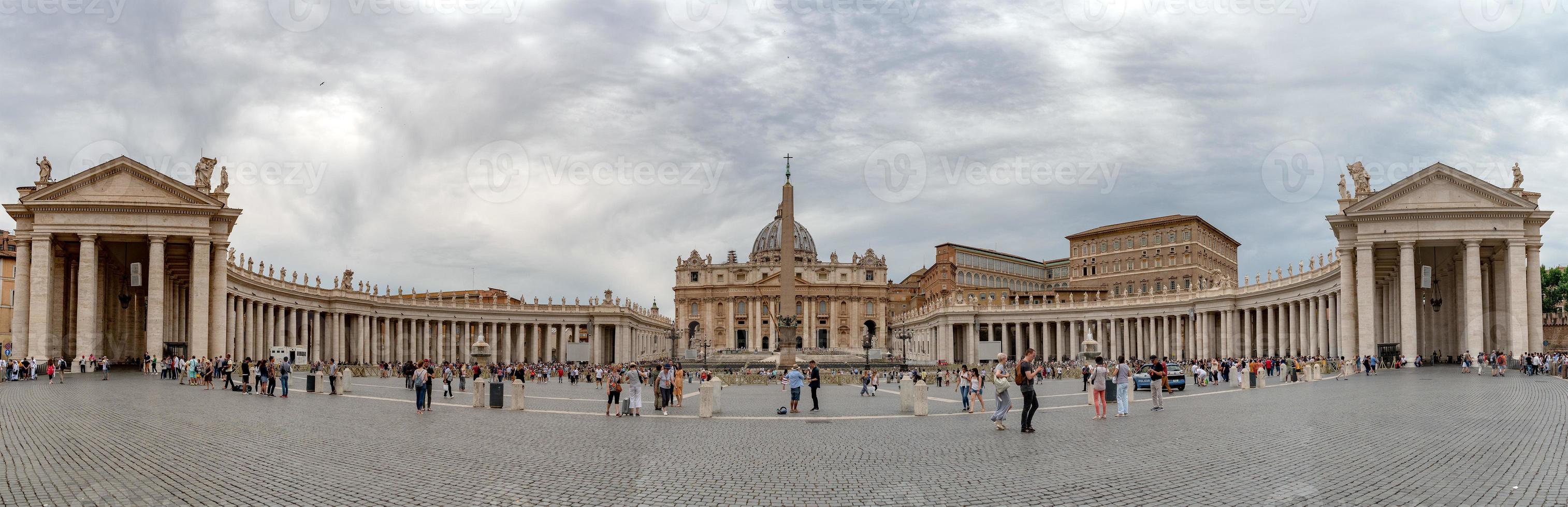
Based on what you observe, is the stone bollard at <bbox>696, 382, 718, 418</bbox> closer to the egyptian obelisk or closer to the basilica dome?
the egyptian obelisk

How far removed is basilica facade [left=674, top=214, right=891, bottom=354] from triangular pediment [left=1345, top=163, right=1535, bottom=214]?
320 ft

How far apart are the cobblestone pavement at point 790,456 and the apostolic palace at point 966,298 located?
2212cm

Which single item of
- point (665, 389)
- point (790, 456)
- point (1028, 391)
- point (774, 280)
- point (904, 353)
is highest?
point (774, 280)

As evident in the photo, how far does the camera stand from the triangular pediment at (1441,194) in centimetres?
4419

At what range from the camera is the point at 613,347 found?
112625mm

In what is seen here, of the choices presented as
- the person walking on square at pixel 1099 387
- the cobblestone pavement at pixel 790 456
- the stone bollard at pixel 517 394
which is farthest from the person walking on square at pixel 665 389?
the person walking on square at pixel 1099 387

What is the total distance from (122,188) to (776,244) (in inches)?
4906

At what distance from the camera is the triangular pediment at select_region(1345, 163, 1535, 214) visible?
44.2m

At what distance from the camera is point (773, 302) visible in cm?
14150

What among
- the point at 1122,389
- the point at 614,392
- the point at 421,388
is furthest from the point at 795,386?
the point at 421,388

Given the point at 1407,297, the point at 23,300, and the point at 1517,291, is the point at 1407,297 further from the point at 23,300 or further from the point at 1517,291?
the point at 23,300

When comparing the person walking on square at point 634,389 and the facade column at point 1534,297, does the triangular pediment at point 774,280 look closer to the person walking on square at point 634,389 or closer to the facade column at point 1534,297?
the facade column at point 1534,297

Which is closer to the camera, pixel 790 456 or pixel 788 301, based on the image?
pixel 790 456

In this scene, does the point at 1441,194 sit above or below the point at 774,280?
above
